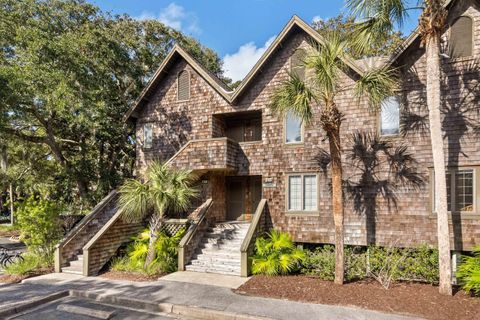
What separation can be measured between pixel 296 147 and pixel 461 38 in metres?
6.89

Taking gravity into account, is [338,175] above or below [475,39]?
below

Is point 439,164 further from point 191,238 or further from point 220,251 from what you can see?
point 191,238

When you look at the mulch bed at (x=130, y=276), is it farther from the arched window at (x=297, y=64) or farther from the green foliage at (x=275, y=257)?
the arched window at (x=297, y=64)

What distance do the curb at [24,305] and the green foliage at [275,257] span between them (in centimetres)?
616

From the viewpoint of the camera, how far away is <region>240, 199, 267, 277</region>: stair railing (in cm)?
1084

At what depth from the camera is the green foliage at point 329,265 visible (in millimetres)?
10203

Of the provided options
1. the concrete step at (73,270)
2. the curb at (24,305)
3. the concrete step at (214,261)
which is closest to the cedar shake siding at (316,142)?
→ the concrete step at (214,261)

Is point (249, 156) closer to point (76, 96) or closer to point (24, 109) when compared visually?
point (76, 96)

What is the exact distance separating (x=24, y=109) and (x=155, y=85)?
6.19 m

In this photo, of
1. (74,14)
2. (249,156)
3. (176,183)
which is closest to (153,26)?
(74,14)

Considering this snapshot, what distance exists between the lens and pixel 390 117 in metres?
11.7

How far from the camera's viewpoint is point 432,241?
10.7 metres

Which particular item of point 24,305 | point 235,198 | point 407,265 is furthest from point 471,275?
point 24,305

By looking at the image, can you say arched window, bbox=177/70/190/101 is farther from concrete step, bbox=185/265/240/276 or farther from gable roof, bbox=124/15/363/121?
concrete step, bbox=185/265/240/276
